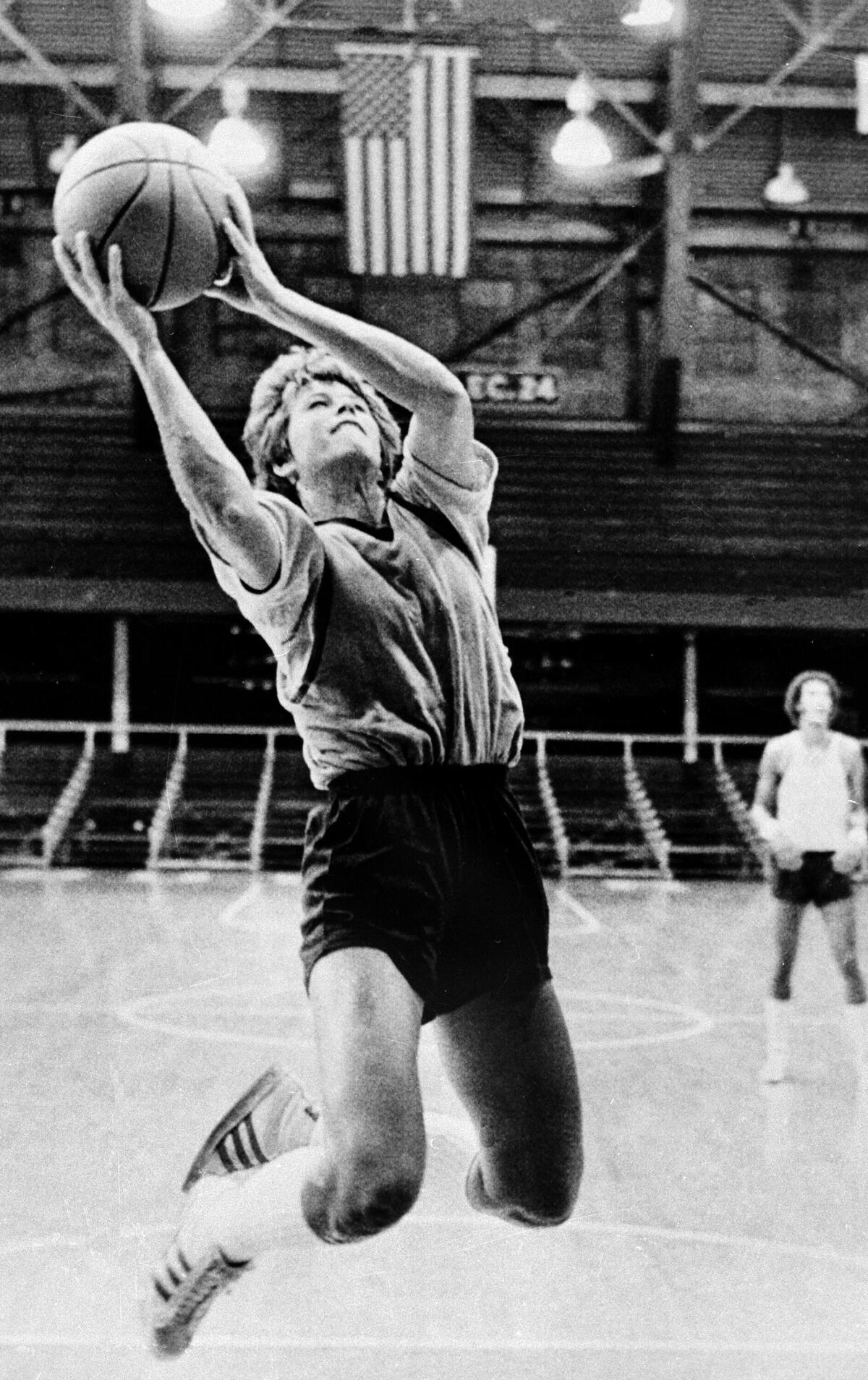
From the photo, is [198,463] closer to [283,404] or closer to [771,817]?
[283,404]

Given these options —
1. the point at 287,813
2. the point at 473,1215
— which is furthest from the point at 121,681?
the point at 473,1215

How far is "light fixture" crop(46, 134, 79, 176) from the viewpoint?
62.7 ft

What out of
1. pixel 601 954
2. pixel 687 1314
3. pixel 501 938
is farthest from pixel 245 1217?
pixel 601 954

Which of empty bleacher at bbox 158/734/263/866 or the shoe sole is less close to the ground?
the shoe sole

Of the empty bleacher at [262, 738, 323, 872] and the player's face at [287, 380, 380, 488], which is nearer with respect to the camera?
the player's face at [287, 380, 380, 488]

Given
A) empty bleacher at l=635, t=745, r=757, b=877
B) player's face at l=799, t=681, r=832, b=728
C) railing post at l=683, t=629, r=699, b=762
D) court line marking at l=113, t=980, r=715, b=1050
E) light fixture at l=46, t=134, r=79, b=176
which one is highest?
light fixture at l=46, t=134, r=79, b=176

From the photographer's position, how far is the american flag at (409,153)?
16.2 meters

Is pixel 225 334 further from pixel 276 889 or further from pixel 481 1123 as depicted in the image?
pixel 481 1123

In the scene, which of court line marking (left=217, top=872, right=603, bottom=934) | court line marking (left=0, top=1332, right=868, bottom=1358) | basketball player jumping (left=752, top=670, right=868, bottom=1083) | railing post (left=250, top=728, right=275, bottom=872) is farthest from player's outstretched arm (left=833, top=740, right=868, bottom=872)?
railing post (left=250, top=728, right=275, bottom=872)

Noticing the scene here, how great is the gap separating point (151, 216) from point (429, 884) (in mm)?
1266

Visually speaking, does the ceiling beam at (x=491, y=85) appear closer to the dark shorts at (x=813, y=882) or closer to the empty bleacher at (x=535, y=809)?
the empty bleacher at (x=535, y=809)

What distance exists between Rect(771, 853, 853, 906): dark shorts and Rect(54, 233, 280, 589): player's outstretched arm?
416 cm

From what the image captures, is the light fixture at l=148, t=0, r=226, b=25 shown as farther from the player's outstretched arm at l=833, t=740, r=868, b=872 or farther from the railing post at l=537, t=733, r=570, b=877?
the player's outstretched arm at l=833, t=740, r=868, b=872

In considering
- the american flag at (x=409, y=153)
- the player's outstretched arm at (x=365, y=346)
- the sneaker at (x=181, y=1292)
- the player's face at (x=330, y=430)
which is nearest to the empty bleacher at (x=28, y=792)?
the american flag at (x=409, y=153)
